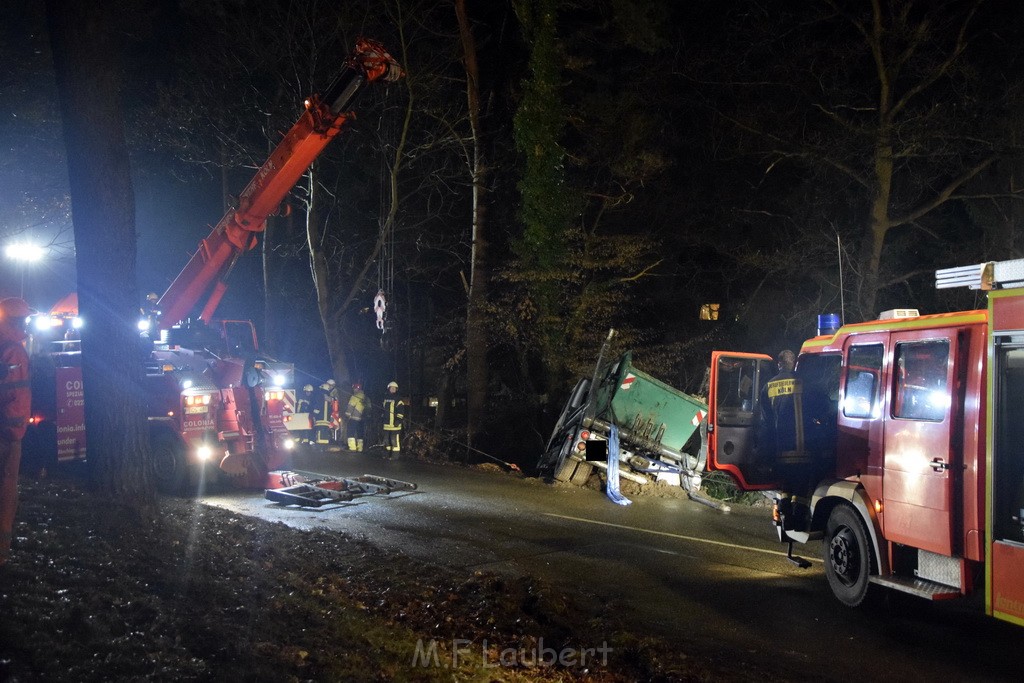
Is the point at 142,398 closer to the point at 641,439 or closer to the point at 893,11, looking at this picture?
the point at 641,439

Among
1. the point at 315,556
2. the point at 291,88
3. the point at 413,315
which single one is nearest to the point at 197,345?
the point at 315,556

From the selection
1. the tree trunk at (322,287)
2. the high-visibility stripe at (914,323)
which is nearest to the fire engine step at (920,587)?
the high-visibility stripe at (914,323)

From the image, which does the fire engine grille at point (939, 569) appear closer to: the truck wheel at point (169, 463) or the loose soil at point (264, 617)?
A: the loose soil at point (264, 617)

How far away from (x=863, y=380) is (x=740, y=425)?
1400 mm

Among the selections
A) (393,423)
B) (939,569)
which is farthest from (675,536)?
(393,423)

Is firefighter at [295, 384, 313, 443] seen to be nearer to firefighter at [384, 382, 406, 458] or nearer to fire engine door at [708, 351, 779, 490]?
firefighter at [384, 382, 406, 458]

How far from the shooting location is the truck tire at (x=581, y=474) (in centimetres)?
1398

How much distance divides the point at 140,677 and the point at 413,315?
22520 mm

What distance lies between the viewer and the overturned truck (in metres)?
13.4

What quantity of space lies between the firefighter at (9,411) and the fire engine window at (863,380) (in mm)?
6546

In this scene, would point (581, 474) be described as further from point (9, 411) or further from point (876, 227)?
point (9, 411)

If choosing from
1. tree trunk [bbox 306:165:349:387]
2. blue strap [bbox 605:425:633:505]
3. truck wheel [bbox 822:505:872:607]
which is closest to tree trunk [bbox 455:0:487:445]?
tree trunk [bbox 306:165:349:387]

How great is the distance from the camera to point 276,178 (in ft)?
40.5

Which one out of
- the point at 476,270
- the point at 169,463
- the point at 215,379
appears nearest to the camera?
the point at 169,463
